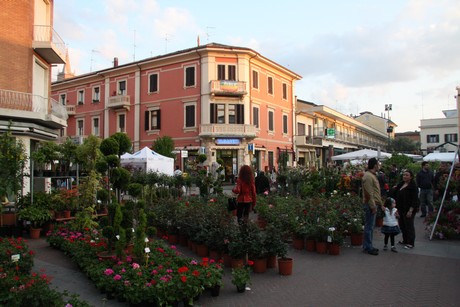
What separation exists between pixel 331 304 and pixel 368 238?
3265 mm

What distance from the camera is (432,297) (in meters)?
5.29

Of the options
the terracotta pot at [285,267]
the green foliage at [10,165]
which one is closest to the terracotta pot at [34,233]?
the green foliage at [10,165]

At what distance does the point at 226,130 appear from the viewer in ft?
103

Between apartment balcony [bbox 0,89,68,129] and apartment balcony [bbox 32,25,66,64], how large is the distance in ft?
7.31

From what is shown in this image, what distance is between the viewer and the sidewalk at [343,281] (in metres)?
5.20

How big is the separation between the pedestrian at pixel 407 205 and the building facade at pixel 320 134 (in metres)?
25.8

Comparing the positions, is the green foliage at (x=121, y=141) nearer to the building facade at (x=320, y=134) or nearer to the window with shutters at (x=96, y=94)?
the building facade at (x=320, y=134)

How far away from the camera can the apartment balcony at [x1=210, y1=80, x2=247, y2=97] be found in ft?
102

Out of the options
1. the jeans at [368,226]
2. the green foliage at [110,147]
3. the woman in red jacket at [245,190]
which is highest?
the green foliage at [110,147]

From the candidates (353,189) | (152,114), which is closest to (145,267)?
(353,189)

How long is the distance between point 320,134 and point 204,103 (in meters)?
19.3

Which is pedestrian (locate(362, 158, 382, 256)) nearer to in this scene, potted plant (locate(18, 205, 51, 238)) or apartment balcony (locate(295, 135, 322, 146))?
potted plant (locate(18, 205, 51, 238))

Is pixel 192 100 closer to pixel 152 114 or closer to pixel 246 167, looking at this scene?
pixel 152 114

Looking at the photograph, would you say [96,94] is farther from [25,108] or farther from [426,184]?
[426,184]
